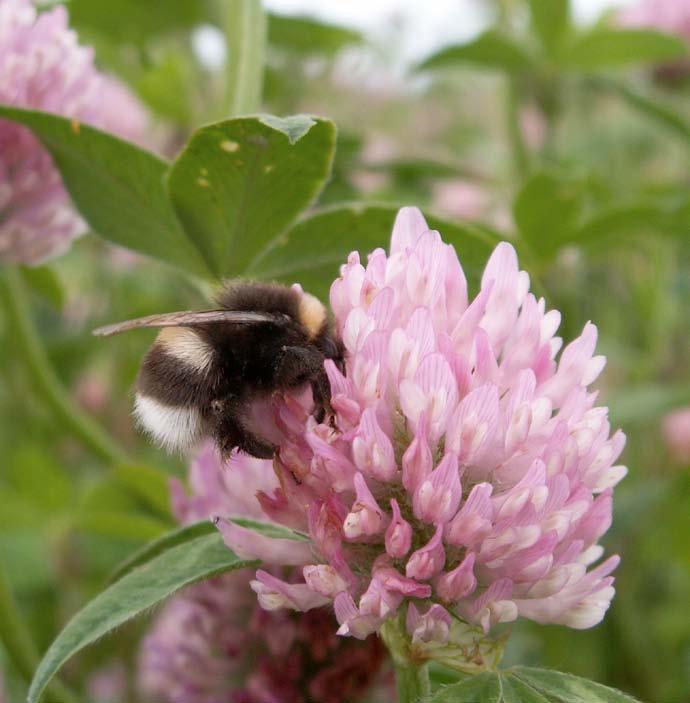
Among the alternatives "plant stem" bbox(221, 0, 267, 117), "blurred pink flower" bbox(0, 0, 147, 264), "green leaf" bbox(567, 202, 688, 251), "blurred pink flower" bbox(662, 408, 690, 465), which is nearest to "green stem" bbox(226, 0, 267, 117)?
"plant stem" bbox(221, 0, 267, 117)

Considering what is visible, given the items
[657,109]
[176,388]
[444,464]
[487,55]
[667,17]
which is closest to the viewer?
[444,464]

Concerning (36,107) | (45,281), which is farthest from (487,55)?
(36,107)

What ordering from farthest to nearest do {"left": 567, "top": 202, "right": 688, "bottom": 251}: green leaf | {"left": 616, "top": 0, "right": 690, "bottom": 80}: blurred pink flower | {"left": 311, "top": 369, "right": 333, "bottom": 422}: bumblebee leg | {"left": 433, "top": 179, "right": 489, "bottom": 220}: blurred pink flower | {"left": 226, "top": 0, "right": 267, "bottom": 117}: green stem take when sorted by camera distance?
{"left": 433, "top": 179, "right": 489, "bottom": 220}: blurred pink flower → {"left": 616, "top": 0, "right": 690, "bottom": 80}: blurred pink flower → {"left": 567, "top": 202, "right": 688, "bottom": 251}: green leaf → {"left": 226, "top": 0, "right": 267, "bottom": 117}: green stem → {"left": 311, "top": 369, "right": 333, "bottom": 422}: bumblebee leg

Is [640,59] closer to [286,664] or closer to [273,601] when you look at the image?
[286,664]

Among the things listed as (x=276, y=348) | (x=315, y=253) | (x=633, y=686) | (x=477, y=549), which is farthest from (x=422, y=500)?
(x=633, y=686)

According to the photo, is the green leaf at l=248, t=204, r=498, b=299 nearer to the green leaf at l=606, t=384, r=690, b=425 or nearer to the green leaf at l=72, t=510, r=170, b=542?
the green leaf at l=72, t=510, r=170, b=542

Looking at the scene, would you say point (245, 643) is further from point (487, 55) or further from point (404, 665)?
point (487, 55)
